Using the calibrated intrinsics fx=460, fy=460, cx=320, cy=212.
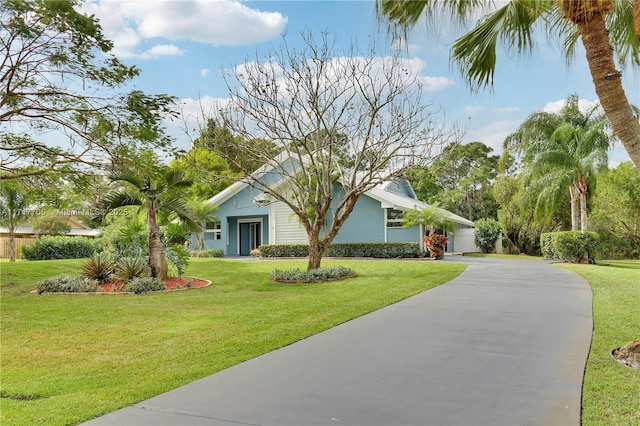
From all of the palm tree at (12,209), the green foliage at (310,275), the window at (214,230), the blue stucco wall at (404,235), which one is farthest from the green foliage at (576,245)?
the palm tree at (12,209)

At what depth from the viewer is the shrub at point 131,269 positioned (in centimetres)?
1280

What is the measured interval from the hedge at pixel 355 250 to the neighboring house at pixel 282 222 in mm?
1117

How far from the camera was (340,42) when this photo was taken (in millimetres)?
14516

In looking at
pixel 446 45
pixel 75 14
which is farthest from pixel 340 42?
pixel 446 45

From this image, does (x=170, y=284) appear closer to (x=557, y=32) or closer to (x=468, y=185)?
(x=557, y=32)

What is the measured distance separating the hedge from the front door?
4244 mm

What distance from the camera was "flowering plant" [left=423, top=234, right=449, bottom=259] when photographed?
2167cm

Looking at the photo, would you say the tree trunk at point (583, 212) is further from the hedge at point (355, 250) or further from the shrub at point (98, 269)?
the shrub at point (98, 269)

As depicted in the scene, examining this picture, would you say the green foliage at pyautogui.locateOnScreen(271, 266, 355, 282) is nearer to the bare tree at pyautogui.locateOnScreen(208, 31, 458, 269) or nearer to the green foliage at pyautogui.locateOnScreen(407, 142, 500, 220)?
the bare tree at pyautogui.locateOnScreen(208, 31, 458, 269)

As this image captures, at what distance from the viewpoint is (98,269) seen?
12.9 metres

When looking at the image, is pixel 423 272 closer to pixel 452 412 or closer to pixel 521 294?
pixel 521 294

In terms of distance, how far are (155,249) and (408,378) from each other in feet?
33.3

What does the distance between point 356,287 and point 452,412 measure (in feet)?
25.9

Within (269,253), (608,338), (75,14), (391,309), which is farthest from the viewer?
(269,253)
